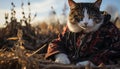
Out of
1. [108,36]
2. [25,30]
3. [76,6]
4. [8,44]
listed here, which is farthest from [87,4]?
[25,30]

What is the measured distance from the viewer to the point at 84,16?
4.62 m

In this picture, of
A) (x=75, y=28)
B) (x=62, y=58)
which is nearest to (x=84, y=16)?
(x=75, y=28)

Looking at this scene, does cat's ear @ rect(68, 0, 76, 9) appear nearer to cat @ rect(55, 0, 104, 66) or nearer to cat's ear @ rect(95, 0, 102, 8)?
cat @ rect(55, 0, 104, 66)

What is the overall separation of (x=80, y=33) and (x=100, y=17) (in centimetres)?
29

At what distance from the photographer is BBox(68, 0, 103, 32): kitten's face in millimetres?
4613

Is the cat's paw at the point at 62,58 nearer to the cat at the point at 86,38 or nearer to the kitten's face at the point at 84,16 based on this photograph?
the cat at the point at 86,38

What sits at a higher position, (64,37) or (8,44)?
(64,37)

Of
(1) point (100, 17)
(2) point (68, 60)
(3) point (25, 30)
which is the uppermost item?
(1) point (100, 17)

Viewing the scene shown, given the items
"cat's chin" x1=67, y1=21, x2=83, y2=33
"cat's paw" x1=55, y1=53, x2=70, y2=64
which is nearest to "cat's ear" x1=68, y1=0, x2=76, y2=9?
"cat's chin" x1=67, y1=21, x2=83, y2=33

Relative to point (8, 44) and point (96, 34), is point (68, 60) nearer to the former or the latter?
point (96, 34)

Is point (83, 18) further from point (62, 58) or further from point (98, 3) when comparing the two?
point (62, 58)

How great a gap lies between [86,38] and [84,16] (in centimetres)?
26

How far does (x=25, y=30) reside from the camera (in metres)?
7.03

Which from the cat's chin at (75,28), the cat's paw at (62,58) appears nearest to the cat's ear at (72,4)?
the cat's chin at (75,28)
